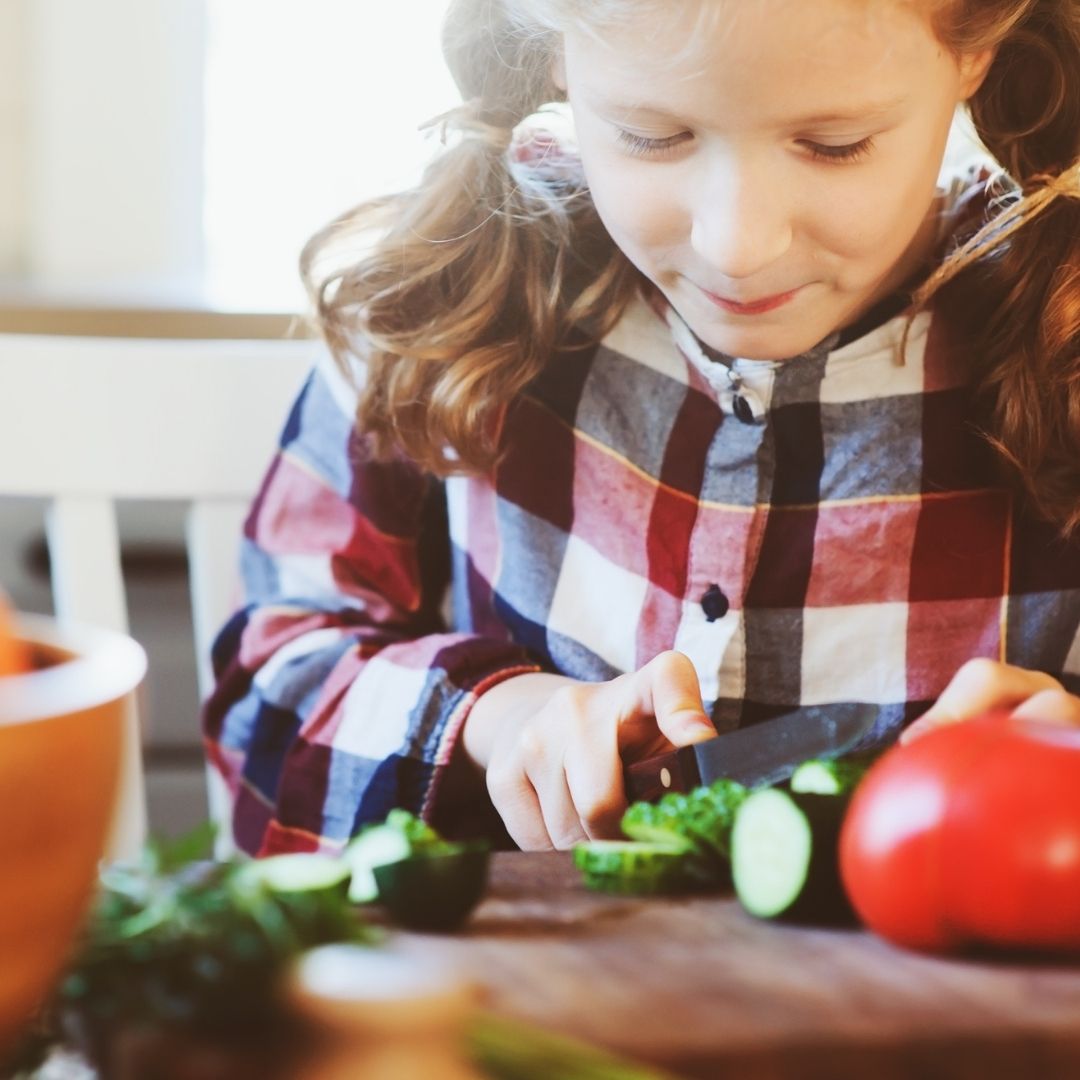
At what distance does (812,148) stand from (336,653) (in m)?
0.52

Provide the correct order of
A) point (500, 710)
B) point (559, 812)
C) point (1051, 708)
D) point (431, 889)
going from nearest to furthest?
point (431, 889)
point (1051, 708)
point (559, 812)
point (500, 710)

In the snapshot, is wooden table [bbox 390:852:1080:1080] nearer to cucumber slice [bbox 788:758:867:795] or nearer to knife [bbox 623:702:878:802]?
cucumber slice [bbox 788:758:867:795]

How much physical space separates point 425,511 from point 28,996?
821 millimetres

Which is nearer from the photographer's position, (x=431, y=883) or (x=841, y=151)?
(x=431, y=883)

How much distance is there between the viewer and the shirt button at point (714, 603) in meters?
1.11

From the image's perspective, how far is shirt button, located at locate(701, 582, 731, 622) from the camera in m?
1.11

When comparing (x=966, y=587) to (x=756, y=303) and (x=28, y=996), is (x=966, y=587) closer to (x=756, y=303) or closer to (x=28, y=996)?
(x=756, y=303)

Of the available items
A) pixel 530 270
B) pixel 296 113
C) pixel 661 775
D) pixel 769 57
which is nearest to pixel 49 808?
pixel 661 775

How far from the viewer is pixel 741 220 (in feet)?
2.69

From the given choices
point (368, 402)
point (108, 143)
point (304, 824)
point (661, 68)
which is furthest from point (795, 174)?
A: point (108, 143)

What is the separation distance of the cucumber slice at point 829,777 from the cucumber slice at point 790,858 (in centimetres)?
3

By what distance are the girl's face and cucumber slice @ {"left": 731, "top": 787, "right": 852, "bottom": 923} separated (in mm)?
352

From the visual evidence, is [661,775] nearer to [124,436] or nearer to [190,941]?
[190,941]

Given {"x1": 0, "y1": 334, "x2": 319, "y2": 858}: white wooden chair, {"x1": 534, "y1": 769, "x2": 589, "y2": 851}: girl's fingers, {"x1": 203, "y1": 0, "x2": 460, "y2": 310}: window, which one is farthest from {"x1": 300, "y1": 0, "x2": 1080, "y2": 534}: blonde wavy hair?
{"x1": 203, "y1": 0, "x2": 460, "y2": 310}: window
